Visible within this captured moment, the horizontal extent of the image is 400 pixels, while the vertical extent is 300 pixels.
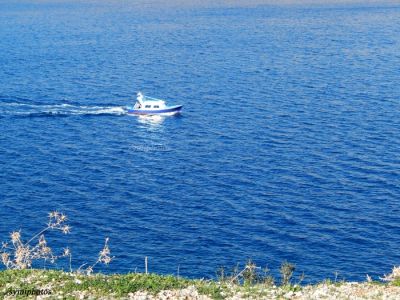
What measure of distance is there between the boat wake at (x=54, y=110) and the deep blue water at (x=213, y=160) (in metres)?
0.35

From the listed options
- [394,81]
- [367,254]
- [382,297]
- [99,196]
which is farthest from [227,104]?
[382,297]

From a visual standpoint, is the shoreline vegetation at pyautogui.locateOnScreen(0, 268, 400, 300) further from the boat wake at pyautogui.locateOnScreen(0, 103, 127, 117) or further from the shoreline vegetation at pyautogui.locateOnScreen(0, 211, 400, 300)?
the boat wake at pyautogui.locateOnScreen(0, 103, 127, 117)

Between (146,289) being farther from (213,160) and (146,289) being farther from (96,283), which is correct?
(213,160)

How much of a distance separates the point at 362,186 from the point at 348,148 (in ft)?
47.3

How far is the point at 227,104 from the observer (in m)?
130

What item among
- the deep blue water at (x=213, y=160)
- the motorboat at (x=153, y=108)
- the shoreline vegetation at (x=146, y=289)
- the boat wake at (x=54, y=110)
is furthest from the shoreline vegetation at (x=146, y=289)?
the boat wake at (x=54, y=110)

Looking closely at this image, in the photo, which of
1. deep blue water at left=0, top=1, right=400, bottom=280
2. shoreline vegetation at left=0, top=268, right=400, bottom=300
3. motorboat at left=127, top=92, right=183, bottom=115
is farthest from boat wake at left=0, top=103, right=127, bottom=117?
shoreline vegetation at left=0, top=268, right=400, bottom=300

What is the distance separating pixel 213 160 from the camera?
103 meters

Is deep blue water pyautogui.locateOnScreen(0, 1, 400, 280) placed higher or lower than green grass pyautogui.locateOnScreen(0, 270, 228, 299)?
lower

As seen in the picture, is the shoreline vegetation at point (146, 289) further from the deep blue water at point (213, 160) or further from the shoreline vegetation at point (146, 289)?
the deep blue water at point (213, 160)

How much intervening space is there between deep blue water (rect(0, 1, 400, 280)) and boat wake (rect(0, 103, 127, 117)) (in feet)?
1.13

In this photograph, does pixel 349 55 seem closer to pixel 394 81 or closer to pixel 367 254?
pixel 394 81

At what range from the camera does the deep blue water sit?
77812mm

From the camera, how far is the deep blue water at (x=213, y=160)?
7781 cm
